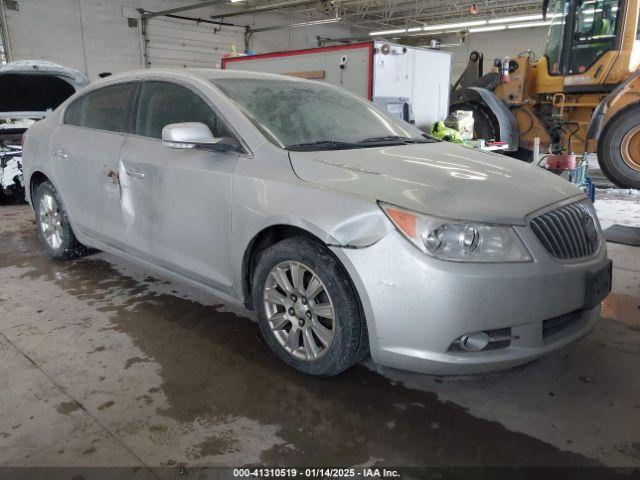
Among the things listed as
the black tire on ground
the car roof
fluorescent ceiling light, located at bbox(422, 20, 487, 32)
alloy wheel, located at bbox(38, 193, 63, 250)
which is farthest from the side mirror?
fluorescent ceiling light, located at bbox(422, 20, 487, 32)

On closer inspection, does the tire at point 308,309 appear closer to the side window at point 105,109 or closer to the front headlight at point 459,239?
the front headlight at point 459,239

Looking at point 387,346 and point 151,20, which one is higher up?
point 151,20

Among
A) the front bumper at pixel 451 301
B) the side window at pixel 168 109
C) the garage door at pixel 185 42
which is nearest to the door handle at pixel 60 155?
the side window at pixel 168 109

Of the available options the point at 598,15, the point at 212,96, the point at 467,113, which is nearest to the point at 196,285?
the point at 212,96

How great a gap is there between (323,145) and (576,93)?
275 inches

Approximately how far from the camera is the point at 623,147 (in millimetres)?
6855

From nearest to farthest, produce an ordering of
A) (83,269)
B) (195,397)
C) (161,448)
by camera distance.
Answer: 1. (161,448)
2. (195,397)
3. (83,269)

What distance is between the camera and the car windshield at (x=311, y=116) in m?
2.56

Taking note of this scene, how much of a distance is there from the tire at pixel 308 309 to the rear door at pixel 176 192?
12.1 inches

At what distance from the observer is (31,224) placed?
5.48m

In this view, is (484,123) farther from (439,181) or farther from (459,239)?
(459,239)

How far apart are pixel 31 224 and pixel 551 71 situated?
773 cm

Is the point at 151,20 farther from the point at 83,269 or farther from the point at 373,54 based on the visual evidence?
the point at 83,269

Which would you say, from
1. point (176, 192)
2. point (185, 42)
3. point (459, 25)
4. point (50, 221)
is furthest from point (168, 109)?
point (459, 25)
